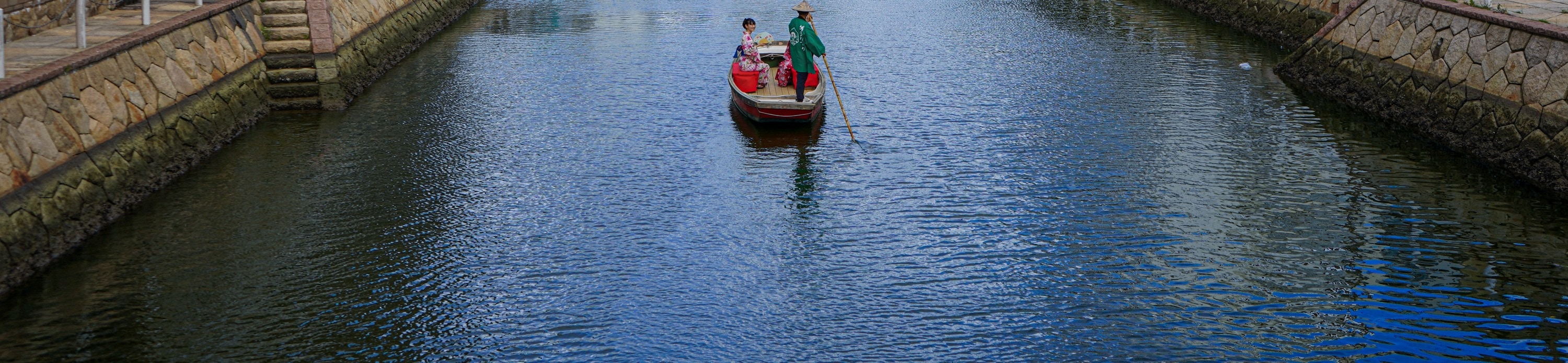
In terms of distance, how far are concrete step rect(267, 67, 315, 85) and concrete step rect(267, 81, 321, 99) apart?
0.04m

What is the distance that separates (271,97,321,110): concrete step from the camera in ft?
67.2

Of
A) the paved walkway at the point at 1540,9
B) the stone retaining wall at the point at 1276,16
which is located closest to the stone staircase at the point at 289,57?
the paved walkway at the point at 1540,9

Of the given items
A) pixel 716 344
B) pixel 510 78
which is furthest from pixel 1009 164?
pixel 510 78

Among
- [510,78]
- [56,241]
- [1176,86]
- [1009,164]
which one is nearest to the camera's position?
[56,241]

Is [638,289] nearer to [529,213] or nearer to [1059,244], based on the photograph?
[529,213]

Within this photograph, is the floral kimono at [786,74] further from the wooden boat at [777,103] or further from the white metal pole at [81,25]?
the white metal pole at [81,25]

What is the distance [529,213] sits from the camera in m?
14.4

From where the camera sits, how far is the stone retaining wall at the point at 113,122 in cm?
1239

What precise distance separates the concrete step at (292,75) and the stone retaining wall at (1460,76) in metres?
17.0

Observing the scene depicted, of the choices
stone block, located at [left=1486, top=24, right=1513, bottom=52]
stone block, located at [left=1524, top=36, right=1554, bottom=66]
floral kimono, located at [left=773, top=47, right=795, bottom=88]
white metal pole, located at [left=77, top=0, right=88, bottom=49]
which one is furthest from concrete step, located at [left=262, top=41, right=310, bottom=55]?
stone block, located at [left=1524, top=36, right=1554, bottom=66]

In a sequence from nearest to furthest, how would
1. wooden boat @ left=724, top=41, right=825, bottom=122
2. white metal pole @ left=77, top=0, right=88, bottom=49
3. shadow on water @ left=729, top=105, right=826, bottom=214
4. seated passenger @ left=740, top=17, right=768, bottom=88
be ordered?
white metal pole @ left=77, top=0, right=88, bottom=49
shadow on water @ left=729, top=105, right=826, bottom=214
wooden boat @ left=724, top=41, right=825, bottom=122
seated passenger @ left=740, top=17, right=768, bottom=88

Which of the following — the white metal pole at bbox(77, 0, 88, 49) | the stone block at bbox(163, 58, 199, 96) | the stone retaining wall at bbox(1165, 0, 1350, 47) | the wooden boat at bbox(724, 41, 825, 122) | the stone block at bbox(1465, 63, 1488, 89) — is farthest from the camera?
the stone retaining wall at bbox(1165, 0, 1350, 47)

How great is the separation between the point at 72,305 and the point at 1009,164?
1083 cm

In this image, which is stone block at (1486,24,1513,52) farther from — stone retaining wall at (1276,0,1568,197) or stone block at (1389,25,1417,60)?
stone block at (1389,25,1417,60)
